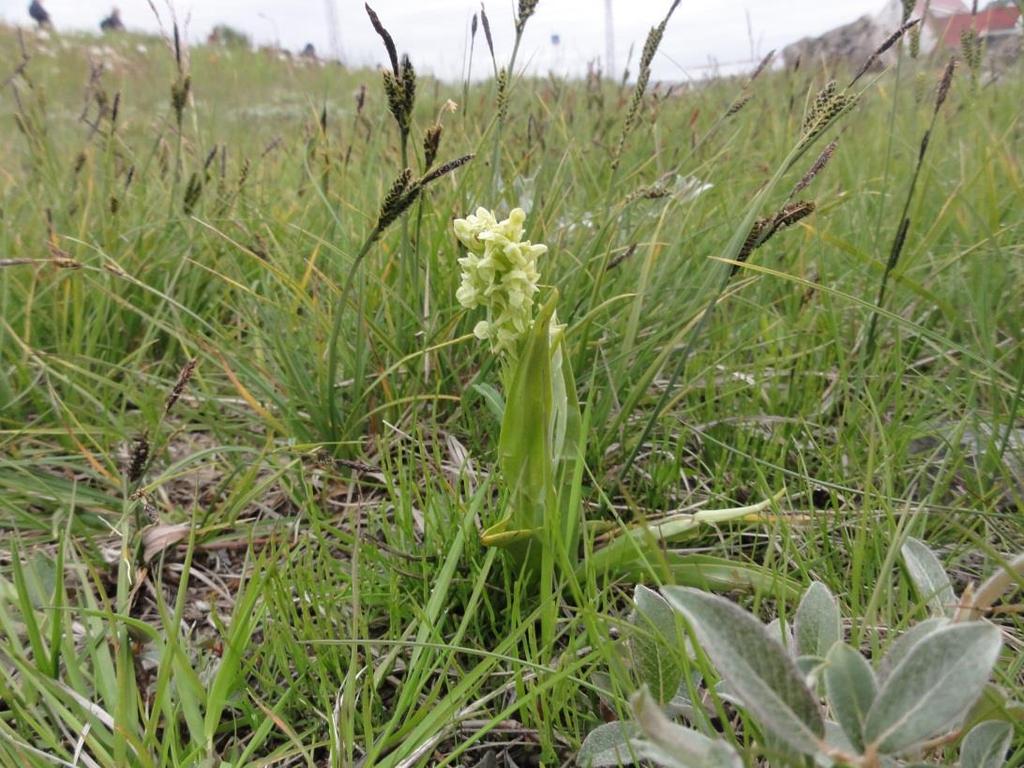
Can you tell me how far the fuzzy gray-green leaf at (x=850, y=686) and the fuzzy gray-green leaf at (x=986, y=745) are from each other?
12 cm

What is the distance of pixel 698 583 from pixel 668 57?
56.6 inches

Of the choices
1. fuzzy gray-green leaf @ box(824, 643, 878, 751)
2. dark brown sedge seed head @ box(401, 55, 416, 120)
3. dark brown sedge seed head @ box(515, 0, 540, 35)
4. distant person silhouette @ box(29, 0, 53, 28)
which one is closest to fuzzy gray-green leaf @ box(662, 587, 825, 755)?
fuzzy gray-green leaf @ box(824, 643, 878, 751)

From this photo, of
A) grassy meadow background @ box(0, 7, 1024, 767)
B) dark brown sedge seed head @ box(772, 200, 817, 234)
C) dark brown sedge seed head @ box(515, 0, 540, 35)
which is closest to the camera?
grassy meadow background @ box(0, 7, 1024, 767)

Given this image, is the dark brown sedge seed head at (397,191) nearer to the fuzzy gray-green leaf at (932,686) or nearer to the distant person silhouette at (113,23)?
the fuzzy gray-green leaf at (932,686)

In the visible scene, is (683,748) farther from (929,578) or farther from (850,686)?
(929,578)

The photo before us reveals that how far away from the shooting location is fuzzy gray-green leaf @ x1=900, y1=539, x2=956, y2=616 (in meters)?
0.63

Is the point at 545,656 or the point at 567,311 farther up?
the point at 567,311

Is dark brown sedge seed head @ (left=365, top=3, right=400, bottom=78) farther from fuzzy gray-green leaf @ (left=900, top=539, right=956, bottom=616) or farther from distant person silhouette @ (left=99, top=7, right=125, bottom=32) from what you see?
distant person silhouette @ (left=99, top=7, right=125, bottom=32)

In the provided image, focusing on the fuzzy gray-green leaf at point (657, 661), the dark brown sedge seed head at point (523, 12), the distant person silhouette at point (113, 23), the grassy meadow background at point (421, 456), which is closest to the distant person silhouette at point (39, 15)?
the distant person silhouette at point (113, 23)

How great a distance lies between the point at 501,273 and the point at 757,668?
0.47 metres

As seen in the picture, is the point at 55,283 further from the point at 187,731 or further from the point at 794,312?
the point at 794,312

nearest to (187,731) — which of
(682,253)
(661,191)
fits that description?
(661,191)

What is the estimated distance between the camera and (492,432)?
46.1 inches

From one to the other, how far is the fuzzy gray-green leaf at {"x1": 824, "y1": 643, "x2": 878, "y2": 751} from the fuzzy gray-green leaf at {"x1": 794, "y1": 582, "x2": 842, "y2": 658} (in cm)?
12
